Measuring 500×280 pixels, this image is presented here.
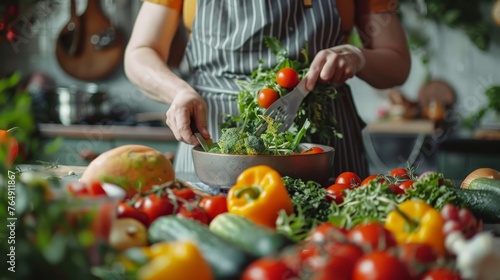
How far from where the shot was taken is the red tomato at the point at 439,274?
31.1 inches

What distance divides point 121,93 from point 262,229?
3.98 m

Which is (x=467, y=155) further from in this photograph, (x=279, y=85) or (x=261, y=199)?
(x=261, y=199)

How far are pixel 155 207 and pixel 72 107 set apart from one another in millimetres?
3274

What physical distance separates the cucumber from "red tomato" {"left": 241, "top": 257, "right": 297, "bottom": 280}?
0.78 metres

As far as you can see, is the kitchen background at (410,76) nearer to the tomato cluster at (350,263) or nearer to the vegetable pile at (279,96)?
the vegetable pile at (279,96)

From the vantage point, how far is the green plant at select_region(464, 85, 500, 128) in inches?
160

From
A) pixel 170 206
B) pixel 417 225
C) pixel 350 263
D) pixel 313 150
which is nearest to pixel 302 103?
pixel 313 150

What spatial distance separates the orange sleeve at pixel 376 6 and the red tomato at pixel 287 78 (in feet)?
1.60

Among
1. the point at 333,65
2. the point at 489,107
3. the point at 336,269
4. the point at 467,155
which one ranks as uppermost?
the point at 333,65

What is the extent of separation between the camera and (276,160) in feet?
5.00

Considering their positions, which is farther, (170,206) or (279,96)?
(279,96)

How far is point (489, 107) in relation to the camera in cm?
409

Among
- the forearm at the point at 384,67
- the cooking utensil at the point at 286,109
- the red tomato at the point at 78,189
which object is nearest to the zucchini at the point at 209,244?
the red tomato at the point at 78,189

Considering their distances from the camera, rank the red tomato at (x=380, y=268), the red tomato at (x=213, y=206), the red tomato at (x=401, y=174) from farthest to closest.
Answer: the red tomato at (x=401, y=174) < the red tomato at (x=213, y=206) < the red tomato at (x=380, y=268)
